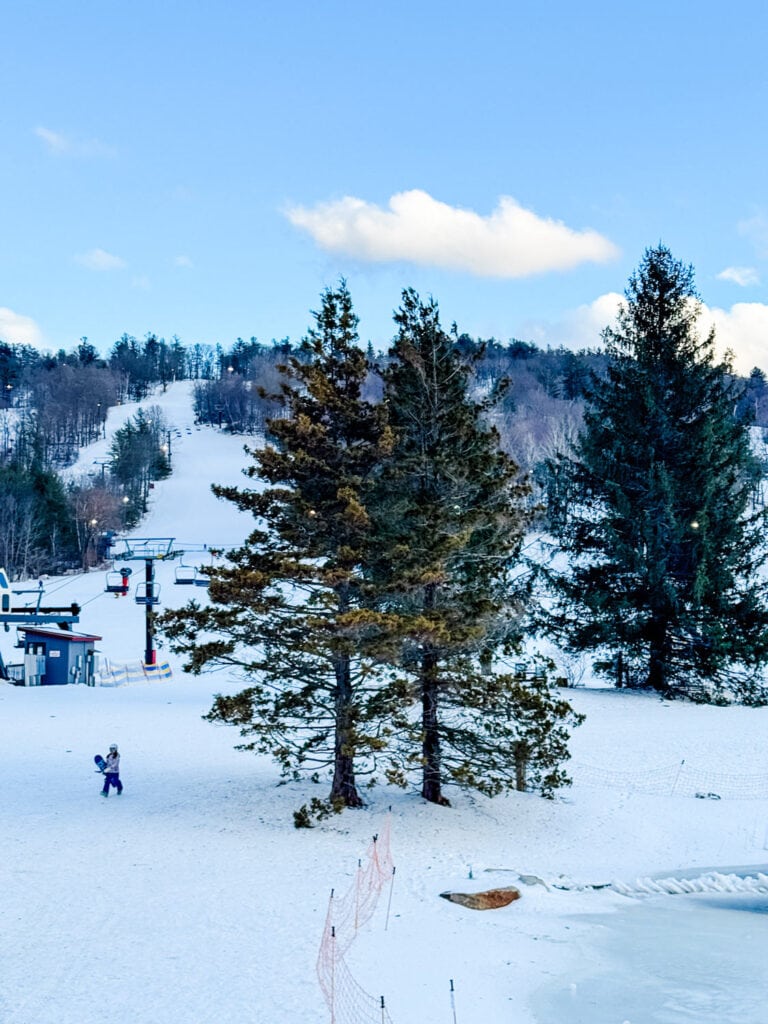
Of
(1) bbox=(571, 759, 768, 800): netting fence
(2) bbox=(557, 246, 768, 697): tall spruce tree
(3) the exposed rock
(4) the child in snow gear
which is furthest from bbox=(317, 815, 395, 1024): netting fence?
(2) bbox=(557, 246, 768, 697): tall spruce tree

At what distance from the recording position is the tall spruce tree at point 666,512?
1129 inches

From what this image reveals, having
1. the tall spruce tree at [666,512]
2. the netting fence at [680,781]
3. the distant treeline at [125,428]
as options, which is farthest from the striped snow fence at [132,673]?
the netting fence at [680,781]

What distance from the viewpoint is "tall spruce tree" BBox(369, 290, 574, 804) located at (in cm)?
1577

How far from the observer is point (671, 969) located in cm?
1002

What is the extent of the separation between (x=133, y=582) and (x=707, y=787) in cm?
5569

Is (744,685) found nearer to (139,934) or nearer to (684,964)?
(684,964)

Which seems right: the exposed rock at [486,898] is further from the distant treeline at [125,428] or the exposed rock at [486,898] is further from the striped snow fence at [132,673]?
the striped snow fence at [132,673]

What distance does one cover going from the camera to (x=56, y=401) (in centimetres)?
13612

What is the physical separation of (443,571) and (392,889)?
6095 mm

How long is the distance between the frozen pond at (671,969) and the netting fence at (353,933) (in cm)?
201

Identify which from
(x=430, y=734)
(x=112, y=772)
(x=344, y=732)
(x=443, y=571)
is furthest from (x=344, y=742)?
(x=112, y=772)

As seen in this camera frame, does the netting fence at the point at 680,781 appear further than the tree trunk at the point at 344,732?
Yes

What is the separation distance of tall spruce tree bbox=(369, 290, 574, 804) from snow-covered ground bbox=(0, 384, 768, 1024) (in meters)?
1.82

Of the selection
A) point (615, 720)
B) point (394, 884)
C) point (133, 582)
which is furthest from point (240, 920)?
point (133, 582)
